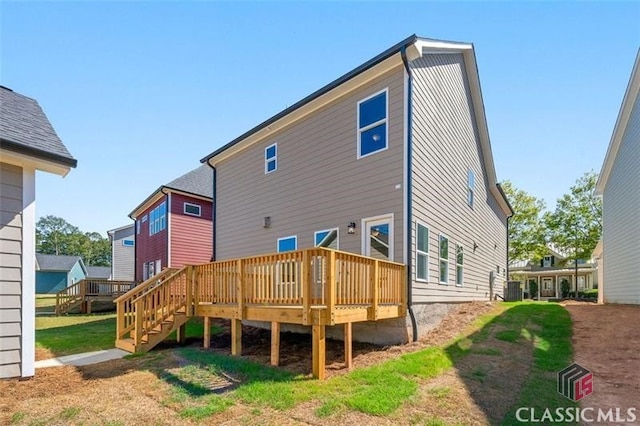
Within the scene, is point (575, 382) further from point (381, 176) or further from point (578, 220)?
point (578, 220)

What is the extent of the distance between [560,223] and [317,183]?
1100 inches

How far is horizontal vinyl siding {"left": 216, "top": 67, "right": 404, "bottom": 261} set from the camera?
8.46 m

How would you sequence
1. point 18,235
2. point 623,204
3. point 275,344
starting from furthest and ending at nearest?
point 623,204, point 275,344, point 18,235

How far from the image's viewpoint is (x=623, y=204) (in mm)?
15016

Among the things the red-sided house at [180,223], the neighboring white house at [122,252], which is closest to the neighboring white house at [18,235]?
the red-sided house at [180,223]

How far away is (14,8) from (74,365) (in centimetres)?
681

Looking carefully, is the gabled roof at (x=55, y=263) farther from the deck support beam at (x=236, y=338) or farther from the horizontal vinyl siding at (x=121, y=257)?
the deck support beam at (x=236, y=338)

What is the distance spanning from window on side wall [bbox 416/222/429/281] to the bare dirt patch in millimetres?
3223

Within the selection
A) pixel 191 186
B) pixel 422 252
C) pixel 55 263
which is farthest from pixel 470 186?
pixel 55 263

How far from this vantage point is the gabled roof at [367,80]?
8203 millimetres

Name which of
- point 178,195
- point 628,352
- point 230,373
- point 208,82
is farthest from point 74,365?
point 178,195

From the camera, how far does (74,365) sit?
7004 mm

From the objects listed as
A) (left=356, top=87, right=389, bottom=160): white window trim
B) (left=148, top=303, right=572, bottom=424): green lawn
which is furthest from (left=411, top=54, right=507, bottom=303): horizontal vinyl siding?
(left=148, top=303, right=572, bottom=424): green lawn

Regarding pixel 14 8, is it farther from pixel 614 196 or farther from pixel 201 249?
pixel 614 196
